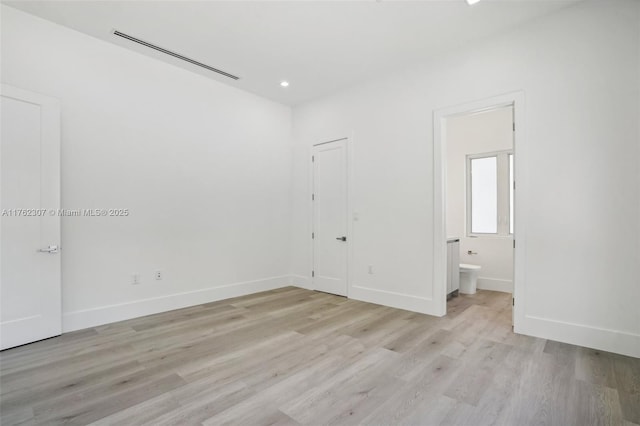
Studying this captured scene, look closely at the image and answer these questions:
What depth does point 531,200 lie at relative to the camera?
329 centimetres

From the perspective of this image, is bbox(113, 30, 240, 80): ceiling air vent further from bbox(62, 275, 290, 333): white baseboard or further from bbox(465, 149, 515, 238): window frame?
bbox(465, 149, 515, 238): window frame

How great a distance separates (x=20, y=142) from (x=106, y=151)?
2.45ft

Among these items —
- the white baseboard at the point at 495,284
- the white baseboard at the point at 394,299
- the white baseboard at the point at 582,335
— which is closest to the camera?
the white baseboard at the point at 582,335

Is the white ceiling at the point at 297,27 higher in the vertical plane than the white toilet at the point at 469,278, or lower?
higher

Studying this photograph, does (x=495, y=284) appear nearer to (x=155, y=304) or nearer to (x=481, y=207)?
(x=481, y=207)

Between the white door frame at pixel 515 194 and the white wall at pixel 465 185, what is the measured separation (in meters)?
1.42

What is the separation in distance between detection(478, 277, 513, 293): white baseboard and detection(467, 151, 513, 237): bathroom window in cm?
77

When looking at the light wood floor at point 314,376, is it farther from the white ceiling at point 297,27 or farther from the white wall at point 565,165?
the white ceiling at point 297,27

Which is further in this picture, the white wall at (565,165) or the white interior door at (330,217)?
the white interior door at (330,217)

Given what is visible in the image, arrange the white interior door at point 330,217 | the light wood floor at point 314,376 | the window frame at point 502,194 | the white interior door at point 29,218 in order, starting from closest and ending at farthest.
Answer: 1. the light wood floor at point 314,376
2. the white interior door at point 29,218
3. the white interior door at point 330,217
4. the window frame at point 502,194

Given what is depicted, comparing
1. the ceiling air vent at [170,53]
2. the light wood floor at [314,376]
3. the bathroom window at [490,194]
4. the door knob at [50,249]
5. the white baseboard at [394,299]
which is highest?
the ceiling air vent at [170,53]

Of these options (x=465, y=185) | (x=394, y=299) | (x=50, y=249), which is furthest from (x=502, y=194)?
(x=50, y=249)

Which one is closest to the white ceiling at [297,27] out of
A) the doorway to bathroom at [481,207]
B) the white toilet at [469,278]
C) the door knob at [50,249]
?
the doorway to bathroom at [481,207]

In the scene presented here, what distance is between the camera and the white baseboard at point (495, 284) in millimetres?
5262
